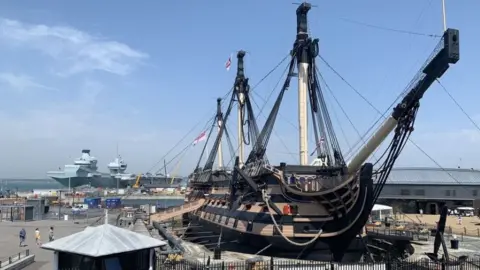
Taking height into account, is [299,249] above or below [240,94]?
below

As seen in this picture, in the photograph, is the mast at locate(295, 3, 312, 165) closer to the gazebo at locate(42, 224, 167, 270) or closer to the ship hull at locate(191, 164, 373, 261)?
the ship hull at locate(191, 164, 373, 261)

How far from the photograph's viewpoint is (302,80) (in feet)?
122

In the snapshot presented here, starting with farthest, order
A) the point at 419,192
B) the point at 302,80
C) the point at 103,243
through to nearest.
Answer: the point at 419,192
the point at 302,80
the point at 103,243

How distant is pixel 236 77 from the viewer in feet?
217

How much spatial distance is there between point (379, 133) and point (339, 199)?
504cm

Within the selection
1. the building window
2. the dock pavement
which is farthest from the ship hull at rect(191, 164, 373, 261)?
the building window

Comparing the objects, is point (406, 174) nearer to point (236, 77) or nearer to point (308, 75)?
point (236, 77)

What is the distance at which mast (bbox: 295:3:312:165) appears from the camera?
36844mm

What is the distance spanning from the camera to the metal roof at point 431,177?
87562mm

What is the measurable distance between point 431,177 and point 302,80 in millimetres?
62685

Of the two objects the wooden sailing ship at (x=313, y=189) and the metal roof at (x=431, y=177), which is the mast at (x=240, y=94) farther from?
the metal roof at (x=431, y=177)

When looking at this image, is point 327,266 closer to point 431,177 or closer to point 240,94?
point 240,94

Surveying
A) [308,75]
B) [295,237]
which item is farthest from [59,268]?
[308,75]

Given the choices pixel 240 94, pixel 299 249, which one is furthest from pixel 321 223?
pixel 240 94
